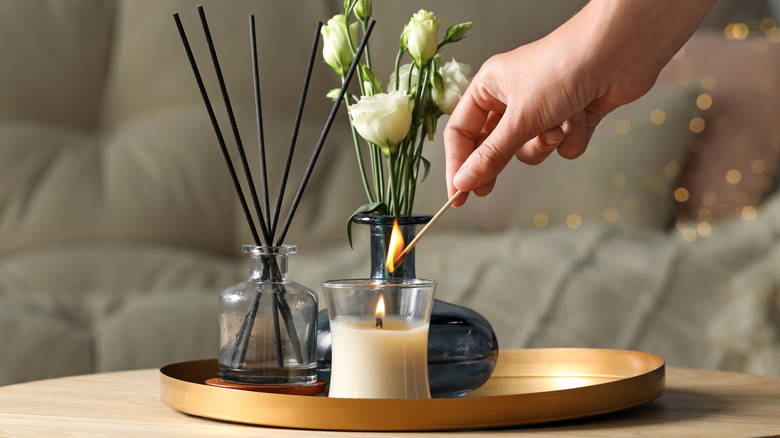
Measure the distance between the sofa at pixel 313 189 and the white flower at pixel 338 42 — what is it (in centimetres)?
76

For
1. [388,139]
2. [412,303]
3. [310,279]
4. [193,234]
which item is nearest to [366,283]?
[412,303]

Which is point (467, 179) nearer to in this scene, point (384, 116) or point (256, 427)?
point (384, 116)

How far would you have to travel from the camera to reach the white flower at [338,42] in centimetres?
87

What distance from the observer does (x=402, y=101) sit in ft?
2.54

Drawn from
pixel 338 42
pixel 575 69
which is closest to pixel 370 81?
pixel 338 42

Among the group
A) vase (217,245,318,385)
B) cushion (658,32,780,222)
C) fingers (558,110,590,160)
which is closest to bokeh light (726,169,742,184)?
cushion (658,32,780,222)

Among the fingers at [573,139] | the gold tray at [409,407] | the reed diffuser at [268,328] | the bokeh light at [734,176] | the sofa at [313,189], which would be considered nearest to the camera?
the gold tray at [409,407]

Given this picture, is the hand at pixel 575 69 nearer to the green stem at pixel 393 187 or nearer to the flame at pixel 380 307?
the green stem at pixel 393 187

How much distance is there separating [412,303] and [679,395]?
12.2 inches

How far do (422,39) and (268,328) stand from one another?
31cm

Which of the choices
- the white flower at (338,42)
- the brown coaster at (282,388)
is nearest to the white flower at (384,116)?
the white flower at (338,42)

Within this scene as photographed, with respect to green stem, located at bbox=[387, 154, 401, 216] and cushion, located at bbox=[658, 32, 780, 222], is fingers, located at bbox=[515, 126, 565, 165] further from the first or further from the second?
cushion, located at bbox=[658, 32, 780, 222]

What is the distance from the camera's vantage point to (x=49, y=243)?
191 centimetres

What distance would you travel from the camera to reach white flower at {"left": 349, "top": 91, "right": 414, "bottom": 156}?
77 centimetres
